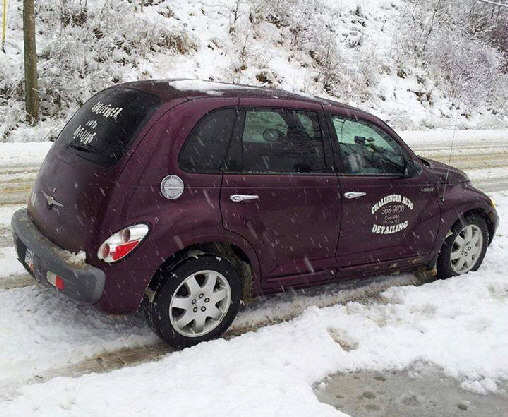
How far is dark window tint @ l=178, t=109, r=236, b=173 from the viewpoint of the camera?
4.07 meters

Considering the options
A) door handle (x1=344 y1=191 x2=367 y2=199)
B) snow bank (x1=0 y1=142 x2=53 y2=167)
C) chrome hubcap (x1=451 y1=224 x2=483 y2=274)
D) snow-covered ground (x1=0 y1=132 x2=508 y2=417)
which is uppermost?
door handle (x1=344 y1=191 x2=367 y2=199)

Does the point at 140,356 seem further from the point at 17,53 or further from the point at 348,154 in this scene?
the point at 17,53

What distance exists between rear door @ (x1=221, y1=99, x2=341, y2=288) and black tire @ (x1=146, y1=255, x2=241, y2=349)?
0.28 m

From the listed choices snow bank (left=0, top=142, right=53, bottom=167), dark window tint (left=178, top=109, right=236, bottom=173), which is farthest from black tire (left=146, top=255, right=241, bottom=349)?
snow bank (left=0, top=142, right=53, bottom=167)

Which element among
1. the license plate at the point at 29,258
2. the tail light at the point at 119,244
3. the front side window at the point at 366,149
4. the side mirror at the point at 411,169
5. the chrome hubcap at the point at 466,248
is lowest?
the chrome hubcap at the point at 466,248

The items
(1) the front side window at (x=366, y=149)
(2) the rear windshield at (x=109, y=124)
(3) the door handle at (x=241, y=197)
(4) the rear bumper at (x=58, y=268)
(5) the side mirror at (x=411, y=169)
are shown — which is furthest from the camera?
(5) the side mirror at (x=411, y=169)

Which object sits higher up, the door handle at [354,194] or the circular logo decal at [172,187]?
the circular logo decal at [172,187]

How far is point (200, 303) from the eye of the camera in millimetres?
4152

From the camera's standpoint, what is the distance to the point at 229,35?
18750mm

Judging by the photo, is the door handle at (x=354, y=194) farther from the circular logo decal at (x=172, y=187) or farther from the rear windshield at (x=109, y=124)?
the rear windshield at (x=109, y=124)

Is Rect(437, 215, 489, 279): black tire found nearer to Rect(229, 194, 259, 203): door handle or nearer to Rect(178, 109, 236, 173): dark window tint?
Rect(229, 194, 259, 203): door handle

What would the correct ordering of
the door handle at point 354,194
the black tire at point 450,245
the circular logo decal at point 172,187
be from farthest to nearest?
the black tire at point 450,245
the door handle at point 354,194
the circular logo decal at point 172,187

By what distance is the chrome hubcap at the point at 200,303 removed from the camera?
4.07m

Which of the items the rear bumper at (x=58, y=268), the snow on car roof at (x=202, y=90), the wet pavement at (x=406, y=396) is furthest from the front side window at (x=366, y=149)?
→ the rear bumper at (x=58, y=268)
